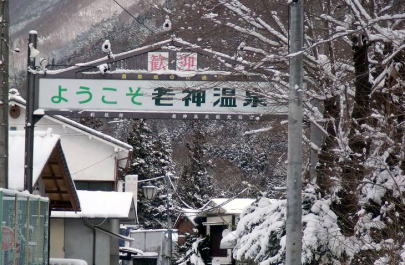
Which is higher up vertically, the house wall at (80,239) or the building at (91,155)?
the building at (91,155)

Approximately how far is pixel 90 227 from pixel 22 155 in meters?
10.4

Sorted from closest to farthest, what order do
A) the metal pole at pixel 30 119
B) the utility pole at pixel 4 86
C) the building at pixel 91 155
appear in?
1. the utility pole at pixel 4 86
2. the metal pole at pixel 30 119
3. the building at pixel 91 155

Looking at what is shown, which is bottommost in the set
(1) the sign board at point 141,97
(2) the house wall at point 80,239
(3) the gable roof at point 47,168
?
(2) the house wall at point 80,239

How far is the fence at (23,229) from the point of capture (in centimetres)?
1140

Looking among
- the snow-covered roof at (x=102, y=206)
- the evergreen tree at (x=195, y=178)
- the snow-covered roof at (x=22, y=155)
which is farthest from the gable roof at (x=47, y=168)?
the evergreen tree at (x=195, y=178)

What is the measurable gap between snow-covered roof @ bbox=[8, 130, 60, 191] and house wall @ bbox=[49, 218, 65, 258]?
8.80m

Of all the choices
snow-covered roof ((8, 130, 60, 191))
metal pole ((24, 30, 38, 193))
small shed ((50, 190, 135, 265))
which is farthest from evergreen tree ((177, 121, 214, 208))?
metal pole ((24, 30, 38, 193))

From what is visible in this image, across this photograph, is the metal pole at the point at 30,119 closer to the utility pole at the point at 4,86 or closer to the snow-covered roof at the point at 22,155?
the snow-covered roof at the point at 22,155

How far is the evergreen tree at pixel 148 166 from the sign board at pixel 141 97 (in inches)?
2031

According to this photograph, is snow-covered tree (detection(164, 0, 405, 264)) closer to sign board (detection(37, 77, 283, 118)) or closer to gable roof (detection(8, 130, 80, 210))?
sign board (detection(37, 77, 283, 118))

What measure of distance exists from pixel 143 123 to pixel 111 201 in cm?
4241

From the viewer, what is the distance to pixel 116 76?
1838cm

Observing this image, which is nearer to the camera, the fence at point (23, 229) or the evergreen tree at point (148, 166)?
the fence at point (23, 229)

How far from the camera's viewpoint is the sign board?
17797mm
